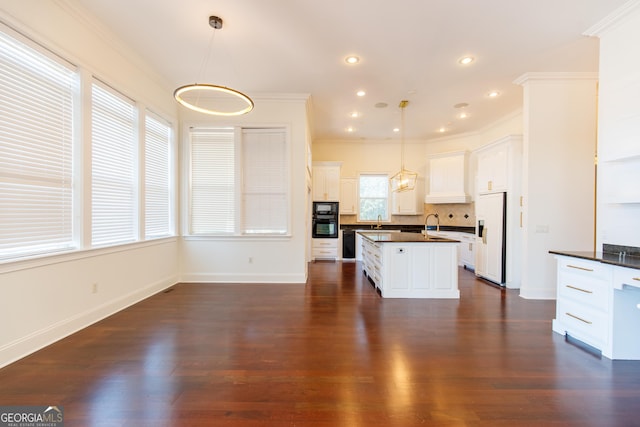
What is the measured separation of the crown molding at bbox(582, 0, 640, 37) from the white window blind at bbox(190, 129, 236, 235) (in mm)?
5133

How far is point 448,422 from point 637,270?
6.53 feet

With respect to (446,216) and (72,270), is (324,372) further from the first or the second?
(446,216)

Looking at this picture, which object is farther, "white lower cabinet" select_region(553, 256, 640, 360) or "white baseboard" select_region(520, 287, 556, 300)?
"white baseboard" select_region(520, 287, 556, 300)

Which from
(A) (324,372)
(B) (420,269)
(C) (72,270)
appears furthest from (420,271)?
(C) (72,270)

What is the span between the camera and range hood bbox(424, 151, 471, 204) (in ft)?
21.9

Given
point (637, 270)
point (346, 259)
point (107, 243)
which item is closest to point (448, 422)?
point (637, 270)

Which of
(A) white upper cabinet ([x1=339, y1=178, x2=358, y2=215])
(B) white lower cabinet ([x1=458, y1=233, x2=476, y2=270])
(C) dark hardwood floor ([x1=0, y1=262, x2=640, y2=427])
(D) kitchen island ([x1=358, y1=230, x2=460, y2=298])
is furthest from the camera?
(A) white upper cabinet ([x1=339, y1=178, x2=358, y2=215])

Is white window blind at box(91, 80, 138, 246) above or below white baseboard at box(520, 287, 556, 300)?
above

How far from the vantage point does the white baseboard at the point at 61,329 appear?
7.43 feet

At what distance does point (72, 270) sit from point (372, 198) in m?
6.66

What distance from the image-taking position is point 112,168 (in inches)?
135

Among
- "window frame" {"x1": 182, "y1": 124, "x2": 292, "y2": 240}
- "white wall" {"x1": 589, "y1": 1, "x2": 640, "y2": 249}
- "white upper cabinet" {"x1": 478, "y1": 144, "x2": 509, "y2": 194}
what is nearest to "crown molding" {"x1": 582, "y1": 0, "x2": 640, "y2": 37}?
Answer: "white wall" {"x1": 589, "y1": 1, "x2": 640, "y2": 249}

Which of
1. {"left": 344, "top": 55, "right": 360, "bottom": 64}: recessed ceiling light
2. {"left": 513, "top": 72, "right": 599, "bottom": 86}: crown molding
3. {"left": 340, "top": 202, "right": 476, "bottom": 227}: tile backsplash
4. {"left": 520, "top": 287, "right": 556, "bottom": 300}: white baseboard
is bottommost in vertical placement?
{"left": 520, "top": 287, "right": 556, "bottom": 300}: white baseboard

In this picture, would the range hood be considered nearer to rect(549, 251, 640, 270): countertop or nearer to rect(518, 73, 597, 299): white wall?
rect(518, 73, 597, 299): white wall
